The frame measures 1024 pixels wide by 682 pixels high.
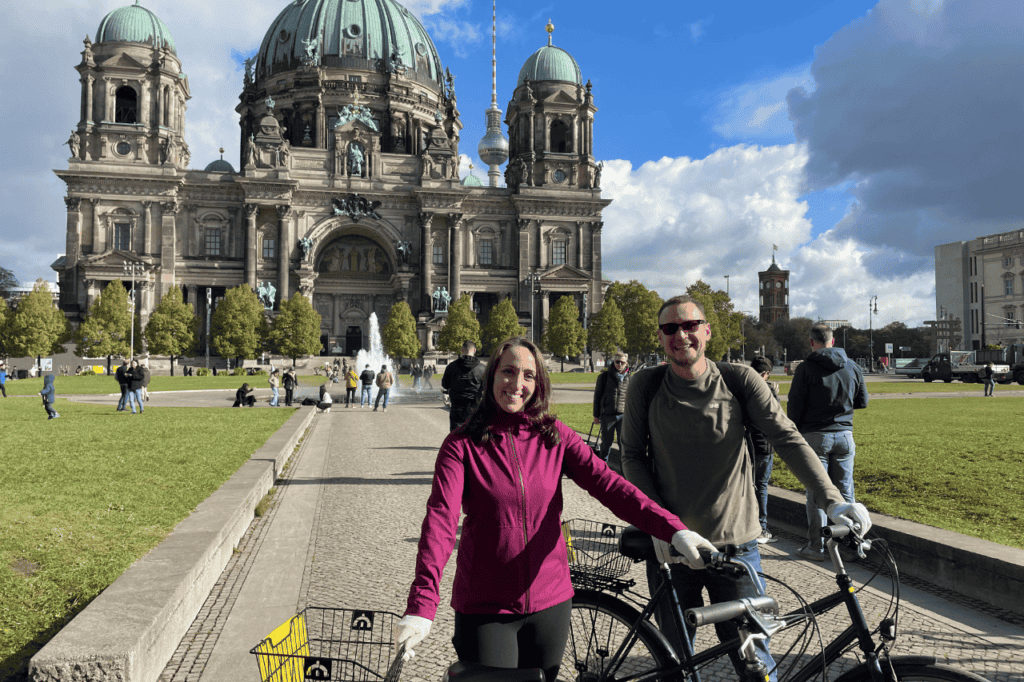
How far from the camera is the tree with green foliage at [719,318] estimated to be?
72750 mm

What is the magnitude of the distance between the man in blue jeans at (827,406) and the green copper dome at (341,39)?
278ft

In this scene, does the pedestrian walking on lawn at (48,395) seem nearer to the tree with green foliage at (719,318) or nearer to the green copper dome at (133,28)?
the tree with green foliage at (719,318)

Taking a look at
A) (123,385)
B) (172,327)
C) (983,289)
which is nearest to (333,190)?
(172,327)

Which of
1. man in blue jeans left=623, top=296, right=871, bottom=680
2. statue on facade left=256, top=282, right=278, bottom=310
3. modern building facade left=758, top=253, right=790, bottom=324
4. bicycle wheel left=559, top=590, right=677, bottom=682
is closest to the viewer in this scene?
bicycle wheel left=559, top=590, right=677, bottom=682

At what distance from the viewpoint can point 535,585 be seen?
2.87 m

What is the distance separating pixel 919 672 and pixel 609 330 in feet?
224

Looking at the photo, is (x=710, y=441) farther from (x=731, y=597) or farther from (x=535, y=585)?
(x=535, y=585)

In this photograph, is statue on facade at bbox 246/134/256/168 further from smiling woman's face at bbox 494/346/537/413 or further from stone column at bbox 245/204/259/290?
smiling woman's face at bbox 494/346/537/413

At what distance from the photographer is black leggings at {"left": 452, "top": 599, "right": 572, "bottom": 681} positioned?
2824 millimetres

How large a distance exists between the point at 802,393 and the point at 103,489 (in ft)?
27.0

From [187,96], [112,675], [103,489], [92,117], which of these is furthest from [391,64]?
[112,675]

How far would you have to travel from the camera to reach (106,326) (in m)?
63.3

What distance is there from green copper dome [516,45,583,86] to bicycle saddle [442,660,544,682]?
269 feet

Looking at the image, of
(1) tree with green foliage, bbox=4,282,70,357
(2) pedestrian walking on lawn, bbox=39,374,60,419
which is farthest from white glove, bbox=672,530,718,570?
(1) tree with green foliage, bbox=4,282,70,357
